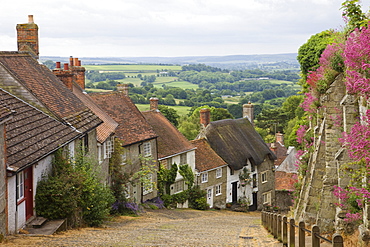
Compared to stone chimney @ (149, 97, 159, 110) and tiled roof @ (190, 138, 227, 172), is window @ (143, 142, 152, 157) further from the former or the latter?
stone chimney @ (149, 97, 159, 110)

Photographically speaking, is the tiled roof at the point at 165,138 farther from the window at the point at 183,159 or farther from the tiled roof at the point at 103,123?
the tiled roof at the point at 103,123

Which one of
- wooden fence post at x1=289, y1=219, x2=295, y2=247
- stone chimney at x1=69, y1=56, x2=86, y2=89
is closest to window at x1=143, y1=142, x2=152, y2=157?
stone chimney at x1=69, y1=56, x2=86, y2=89

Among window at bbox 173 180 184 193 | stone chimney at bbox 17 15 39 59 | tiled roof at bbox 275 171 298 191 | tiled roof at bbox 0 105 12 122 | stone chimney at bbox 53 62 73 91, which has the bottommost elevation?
tiled roof at bbox 275 171 298 191

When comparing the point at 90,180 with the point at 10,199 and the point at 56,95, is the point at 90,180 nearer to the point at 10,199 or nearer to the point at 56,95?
the point at 10,199

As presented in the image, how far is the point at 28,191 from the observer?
13.5 meters

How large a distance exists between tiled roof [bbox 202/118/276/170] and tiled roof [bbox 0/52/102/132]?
1935 cm

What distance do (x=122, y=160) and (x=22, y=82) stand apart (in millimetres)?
9924

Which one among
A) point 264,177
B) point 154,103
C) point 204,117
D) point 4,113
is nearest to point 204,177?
point 204,117

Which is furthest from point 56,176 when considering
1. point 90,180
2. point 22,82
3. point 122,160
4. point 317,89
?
point 122,160

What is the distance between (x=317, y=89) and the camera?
18203 millimetres

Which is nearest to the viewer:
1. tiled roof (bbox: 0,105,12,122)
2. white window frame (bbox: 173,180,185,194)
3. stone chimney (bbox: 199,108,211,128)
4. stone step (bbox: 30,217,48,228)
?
tiled roof (bbox: 0,105,12,122)

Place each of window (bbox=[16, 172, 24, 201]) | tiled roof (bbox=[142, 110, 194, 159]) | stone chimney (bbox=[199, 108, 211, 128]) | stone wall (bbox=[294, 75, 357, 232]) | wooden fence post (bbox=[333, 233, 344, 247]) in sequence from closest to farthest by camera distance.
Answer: wooden fence post (bbox=[333, 233, 344, 247]) < window (bbox=[16, 172, 24, 201]) < stone wall (bbox=[294, 75, 357, 232]) < tiled roof (bbox=[142, 110, 194, 159]) < stone chimney (bbox=[199, 108, 211, 128])

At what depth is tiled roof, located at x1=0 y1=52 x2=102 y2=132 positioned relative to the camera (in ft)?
55.5

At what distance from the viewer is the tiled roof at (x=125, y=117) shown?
28.0 m
